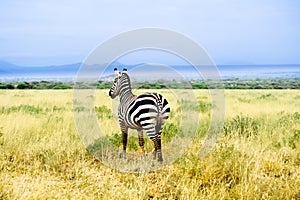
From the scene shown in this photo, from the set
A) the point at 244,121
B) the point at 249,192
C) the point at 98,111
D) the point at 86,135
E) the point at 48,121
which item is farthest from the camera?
the point at 98,111

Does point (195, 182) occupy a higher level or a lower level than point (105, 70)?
lower

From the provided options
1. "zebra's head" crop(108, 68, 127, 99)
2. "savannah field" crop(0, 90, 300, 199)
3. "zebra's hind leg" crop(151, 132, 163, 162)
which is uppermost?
"zebra's head" crop(108, 68, 127, 99)

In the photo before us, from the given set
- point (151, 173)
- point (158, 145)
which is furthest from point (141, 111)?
point (151, 173)

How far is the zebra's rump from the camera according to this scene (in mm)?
5988

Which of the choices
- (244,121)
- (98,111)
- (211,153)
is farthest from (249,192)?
(98,111)

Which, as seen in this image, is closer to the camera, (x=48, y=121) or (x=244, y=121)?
(x=244, y=121)

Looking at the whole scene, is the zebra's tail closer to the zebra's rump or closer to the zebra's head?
the zebra's rump

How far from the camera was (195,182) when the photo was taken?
5258mm

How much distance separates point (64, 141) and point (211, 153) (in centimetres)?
318

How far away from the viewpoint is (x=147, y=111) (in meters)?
6.00

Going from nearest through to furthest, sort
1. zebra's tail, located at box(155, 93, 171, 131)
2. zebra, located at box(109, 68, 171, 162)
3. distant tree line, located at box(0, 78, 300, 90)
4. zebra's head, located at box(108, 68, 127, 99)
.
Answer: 1. zebra, located at box(109, 68, 171, 162)
2. zebra's tail, located at box(155, 93, 171, 131)
3. zebra's head, located at box(108, 68, 127, 99)
4. distant tree line, located at box(0, 78, 300, 90)

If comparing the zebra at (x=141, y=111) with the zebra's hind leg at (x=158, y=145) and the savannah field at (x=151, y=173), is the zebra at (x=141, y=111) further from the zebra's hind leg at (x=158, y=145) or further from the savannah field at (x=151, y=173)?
the savannah field at (x=151, y=173)

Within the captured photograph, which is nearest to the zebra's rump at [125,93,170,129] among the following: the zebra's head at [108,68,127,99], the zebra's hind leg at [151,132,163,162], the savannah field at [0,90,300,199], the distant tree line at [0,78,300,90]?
the zebra's hind leg at [151,132,163,162]

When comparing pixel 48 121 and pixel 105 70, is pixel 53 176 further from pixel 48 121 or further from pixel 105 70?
pixel 48 121
